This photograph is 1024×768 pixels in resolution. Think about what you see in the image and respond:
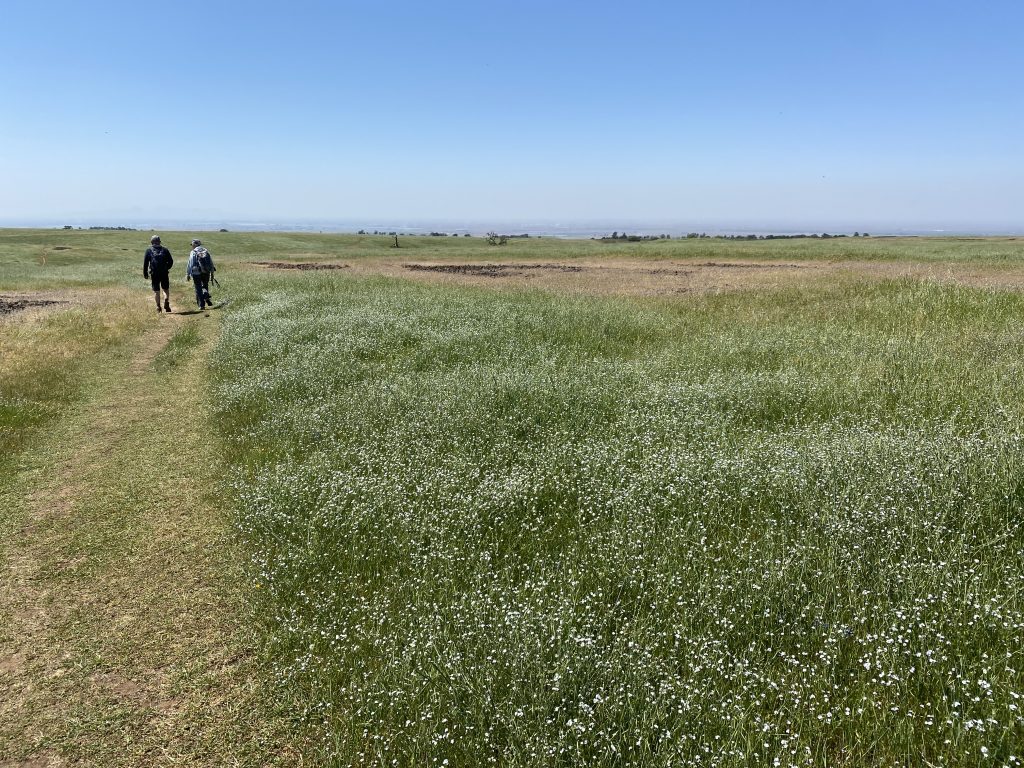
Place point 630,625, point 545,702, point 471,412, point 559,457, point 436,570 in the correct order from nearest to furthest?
point 545,702, point 630,625, point 436,570, point 559,457, point 471,412

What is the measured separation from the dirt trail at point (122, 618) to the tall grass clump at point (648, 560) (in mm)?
450

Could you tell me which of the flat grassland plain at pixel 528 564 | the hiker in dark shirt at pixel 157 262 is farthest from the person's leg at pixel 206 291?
the flat grassland plain at pixel 528 564

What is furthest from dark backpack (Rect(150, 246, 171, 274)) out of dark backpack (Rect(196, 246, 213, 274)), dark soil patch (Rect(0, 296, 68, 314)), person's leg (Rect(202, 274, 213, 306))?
dark soil patch (Rect(0, 296, 68, 314))

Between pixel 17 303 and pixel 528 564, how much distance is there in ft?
93.7

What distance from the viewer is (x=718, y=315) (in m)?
19.4

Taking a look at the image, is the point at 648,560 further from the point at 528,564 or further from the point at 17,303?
the point at 17,303

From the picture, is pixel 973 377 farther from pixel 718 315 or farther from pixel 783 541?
pixel 718 315

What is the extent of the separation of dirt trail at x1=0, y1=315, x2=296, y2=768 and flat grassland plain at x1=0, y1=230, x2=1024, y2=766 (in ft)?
0.09

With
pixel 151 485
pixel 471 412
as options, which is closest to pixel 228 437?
pixel 151 485

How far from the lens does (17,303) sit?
23.7m

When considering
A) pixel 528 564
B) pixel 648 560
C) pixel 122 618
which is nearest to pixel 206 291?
A: pixel 122 618

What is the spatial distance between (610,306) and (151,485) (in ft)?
55.8

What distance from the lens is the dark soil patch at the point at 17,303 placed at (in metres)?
21.9

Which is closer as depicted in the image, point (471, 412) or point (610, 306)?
point (471, 412)
